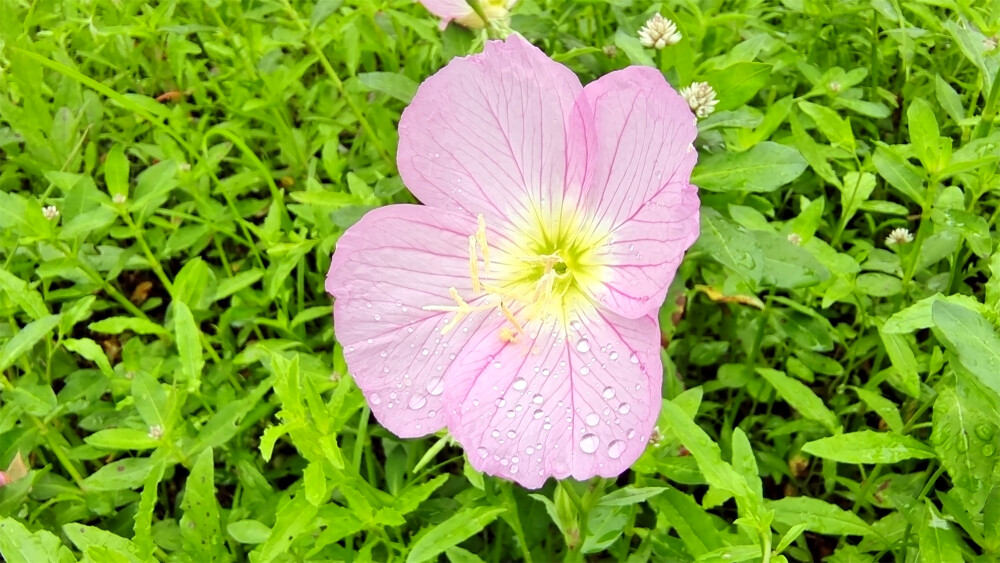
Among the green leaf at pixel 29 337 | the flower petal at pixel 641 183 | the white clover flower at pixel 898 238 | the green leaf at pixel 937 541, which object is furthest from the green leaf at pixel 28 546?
the white clover flower at pixel 898 238

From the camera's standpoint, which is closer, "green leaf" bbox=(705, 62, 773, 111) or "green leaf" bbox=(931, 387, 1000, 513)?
"green leaf" bbox=(931, 387, 1000, 513)

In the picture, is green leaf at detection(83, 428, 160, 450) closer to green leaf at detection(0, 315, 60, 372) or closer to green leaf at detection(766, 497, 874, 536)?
green leaf at detection(0, 315, 60, 372)

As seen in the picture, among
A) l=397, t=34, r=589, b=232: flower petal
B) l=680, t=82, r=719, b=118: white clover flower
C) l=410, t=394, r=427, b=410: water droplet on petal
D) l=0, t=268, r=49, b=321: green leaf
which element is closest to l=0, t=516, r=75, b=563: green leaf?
l=0, t=268, r=49, b=321: green leaf

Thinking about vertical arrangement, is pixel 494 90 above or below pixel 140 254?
above

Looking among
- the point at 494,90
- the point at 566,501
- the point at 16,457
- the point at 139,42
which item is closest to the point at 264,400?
the point at 16,457

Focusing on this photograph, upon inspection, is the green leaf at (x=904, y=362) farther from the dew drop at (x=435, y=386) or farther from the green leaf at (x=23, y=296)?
the green leaf at (x=23, y=296)

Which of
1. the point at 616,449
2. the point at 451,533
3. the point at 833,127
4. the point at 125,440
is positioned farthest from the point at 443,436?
the point at 833,127

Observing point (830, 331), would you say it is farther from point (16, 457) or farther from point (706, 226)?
point (16, 457)
